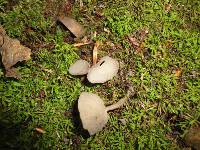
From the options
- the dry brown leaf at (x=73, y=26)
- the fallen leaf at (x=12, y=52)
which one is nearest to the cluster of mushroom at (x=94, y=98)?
the dry brown leaf at (x=73, y=26)

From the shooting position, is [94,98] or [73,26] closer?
[94,98]

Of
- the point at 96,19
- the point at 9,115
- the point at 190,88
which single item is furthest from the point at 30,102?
the point at 190,88

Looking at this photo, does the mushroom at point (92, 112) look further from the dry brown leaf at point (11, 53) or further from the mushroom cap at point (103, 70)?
the dry brown leaf at point (11, 53)

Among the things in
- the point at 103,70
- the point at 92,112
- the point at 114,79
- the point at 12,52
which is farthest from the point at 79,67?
the point at 12,52

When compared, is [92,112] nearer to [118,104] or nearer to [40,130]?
[118,104]

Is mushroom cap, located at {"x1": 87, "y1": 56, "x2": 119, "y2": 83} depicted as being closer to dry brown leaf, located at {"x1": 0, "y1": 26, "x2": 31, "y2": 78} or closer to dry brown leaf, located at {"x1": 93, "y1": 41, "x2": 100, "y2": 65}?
dry brown leaf, located at {"x1": 93, "y1": 41, "x2": 100, "y2": 65}

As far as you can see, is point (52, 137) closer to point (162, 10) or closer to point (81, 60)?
point (81, 60)

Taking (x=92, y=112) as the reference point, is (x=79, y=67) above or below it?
above
